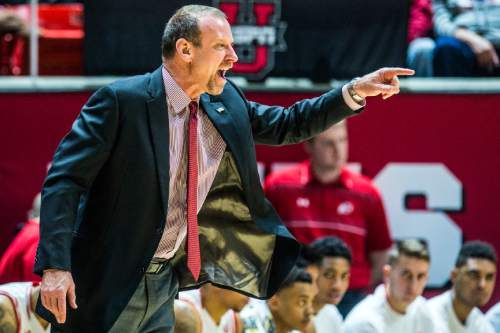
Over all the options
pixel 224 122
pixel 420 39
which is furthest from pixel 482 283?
pixel 224 122

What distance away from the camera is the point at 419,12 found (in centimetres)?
826

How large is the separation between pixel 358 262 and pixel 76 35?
2304mm

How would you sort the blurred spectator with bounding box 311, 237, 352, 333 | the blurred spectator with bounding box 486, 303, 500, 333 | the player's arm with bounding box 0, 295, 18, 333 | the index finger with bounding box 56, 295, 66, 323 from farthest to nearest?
the blurred spectator with bounding box 486, 303, 500, 333 < the blurred spectator with bounding box 311, 237, 352, 333 < the player's arm with bounding box 0, 295, 18, 333 < the index finger with bounding box 56, 295, 66, 323

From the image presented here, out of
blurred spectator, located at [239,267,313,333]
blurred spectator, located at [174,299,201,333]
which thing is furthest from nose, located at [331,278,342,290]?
blurred spectator, located at [174,299,201,333]

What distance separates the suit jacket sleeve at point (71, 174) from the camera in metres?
3.76

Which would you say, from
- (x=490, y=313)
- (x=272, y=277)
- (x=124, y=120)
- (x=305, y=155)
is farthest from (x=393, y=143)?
(x=124, y=120)

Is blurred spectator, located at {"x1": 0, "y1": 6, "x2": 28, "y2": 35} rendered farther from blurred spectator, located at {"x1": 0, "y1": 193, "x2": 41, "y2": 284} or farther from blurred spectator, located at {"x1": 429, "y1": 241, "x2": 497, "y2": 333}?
blurred spectator, located at {"x1": 429, "y1": 241, "x2": 497, "y2": 333}

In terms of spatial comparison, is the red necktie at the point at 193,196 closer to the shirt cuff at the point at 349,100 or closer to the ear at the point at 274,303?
the shirt cuff at the point at 349,100

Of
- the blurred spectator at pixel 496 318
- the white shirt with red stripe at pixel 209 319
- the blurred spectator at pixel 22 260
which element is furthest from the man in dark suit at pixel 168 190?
the blurred spectator at pixel 496 318

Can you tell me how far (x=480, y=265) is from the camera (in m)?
7.29

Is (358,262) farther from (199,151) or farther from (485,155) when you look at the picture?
(199,151)

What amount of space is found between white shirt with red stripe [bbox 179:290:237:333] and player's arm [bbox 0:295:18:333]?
2.87ft

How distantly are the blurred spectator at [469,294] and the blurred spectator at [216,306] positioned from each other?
1.71 m

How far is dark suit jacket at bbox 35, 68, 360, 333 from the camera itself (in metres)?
3.84
